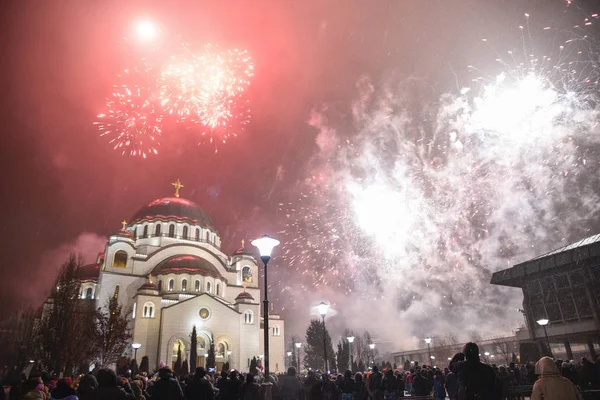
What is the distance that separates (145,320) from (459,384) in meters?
37.4

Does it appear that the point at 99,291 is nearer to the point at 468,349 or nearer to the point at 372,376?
the point at 372,376

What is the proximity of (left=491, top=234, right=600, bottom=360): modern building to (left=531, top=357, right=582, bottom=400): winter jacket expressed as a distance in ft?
69.0

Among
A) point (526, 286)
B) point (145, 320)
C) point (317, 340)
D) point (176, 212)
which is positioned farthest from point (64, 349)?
point (317, 340)

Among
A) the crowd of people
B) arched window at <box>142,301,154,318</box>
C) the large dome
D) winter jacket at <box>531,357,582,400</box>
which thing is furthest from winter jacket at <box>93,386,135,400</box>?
the large dome

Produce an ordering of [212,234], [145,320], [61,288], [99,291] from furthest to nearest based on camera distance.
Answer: [212,234] < [99,291] < [145,320] < [61,288]

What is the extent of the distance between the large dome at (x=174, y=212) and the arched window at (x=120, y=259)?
6443 millimetres

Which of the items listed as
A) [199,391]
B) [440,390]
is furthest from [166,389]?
[440,390]

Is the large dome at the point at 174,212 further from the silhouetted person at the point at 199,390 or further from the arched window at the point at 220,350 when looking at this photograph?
the silhouetted person at the point at 199,390

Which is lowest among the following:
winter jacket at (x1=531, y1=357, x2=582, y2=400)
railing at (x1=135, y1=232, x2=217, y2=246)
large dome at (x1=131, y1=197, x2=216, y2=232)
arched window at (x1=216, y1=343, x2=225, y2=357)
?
winter jacket at (x1=531, y1=357, x2=582, y2=400)

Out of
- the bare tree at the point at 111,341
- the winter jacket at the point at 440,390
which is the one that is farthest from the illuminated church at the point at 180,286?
the winter jacket at the point at 440,390

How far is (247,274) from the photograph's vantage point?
51.8m

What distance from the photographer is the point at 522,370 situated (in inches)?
672

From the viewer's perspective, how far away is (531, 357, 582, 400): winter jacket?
4359mm

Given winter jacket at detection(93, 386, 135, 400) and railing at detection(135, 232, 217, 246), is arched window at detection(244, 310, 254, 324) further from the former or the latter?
winter jacket at detection(93, 386, 135, 400)
